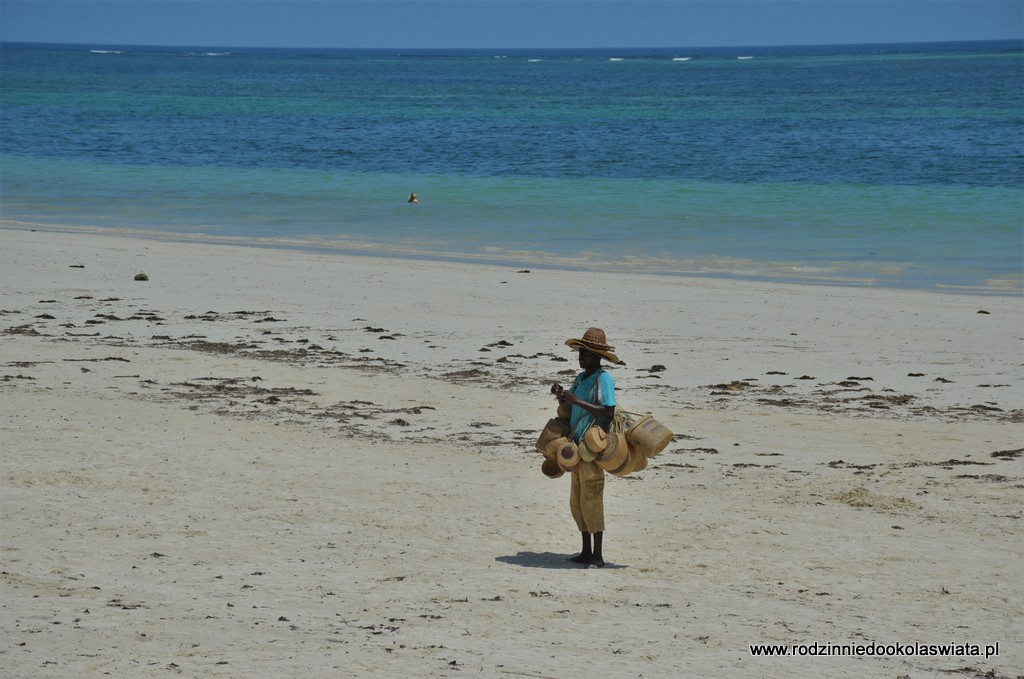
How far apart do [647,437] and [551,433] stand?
525 mm

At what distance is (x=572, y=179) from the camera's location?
34.2 meters

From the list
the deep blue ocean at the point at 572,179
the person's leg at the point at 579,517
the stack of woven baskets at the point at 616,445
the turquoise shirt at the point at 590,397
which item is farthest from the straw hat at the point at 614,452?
the deep blue ocean at the point at 572,179

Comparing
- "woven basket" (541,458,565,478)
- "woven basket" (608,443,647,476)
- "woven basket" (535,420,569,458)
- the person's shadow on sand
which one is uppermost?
"woven basket" (535,420,569,458)

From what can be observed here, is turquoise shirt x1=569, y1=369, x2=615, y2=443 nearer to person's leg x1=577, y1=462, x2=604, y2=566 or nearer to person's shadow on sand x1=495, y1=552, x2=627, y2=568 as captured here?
person's leg x1=577, y1=462, x2=604, y2=566

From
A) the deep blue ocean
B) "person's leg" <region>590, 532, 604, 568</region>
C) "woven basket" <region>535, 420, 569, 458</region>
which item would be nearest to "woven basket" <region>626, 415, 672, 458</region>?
"woven basket" <region>535, 420, 569, 458</region>

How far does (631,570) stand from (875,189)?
26579 mm

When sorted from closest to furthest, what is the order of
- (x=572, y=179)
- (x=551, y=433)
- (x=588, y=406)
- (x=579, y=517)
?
1. (x=588, y=406)
2. (x=551, y=433)
3. (x=579, y=517)
4. (x=572, y=179)

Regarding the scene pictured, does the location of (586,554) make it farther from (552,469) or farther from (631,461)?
(631,461)

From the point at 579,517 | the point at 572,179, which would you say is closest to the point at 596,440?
the point at 579,517

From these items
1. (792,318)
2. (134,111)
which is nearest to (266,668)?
(792,318)

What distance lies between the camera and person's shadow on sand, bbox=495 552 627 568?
6875mm

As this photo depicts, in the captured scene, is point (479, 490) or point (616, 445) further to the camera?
point (479, 490)

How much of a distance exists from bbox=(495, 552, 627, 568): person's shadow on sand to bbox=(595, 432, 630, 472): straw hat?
61 cm

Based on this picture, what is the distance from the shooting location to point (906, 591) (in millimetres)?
6480
